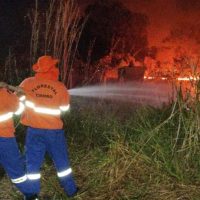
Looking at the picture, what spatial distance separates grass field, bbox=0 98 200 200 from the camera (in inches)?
227

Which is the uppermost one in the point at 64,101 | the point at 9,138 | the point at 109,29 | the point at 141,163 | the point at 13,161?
the point at 109,29

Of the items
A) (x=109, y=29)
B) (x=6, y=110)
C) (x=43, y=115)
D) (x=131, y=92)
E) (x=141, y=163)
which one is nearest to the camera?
(x=6, y=110)

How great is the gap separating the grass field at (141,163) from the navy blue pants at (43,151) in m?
0.23

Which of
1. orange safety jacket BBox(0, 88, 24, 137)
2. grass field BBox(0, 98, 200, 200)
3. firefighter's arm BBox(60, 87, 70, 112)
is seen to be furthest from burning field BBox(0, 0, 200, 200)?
orange safety jacket BBox(0, 88, 24, 137)

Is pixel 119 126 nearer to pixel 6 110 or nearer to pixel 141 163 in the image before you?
pixel 141 163

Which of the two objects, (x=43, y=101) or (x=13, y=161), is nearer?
(x=13, y=161)

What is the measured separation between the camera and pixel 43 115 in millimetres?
5527

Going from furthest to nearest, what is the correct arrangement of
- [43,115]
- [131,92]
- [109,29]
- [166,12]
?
[166,12], [109,29], [131,92], [43,115]

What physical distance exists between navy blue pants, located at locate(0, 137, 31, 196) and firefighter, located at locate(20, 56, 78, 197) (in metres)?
0.16

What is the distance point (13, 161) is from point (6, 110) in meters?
0.54

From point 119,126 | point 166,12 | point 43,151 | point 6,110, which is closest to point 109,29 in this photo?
point 166,12

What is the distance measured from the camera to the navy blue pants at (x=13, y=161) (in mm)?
5391

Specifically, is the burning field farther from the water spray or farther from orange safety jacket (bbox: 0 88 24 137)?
orange safety jacket (bbox: 0 88 24 137)

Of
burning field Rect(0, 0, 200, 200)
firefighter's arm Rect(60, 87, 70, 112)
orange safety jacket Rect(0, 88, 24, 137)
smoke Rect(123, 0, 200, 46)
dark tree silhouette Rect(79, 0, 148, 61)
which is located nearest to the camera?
orange safety jacket Rect(0, 88, 24, 137)
